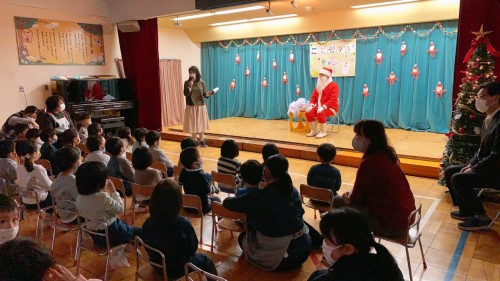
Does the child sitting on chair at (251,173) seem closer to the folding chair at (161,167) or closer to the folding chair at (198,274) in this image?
the folding chair at (198,274)

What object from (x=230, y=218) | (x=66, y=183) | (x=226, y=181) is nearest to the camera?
(x=230, y=218)

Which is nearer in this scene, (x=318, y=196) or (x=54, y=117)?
(x=318, y=196)

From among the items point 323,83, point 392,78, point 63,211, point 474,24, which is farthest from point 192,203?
point 392,78

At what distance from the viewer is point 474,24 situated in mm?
4316

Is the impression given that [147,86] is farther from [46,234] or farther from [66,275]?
[66,275]

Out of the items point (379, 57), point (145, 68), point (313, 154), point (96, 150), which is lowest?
point (313, 154)

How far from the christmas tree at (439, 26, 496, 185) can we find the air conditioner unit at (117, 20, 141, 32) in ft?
20.2

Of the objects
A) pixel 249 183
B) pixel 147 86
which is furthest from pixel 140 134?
pixel 147 86

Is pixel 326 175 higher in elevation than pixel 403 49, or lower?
lower

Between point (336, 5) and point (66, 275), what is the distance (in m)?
6.84

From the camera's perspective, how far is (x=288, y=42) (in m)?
8.97

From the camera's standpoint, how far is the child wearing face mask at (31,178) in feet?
10.3

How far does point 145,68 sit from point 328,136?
420 cm

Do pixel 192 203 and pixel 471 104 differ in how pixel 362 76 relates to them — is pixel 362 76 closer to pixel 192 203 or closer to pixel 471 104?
pixel 471 104
